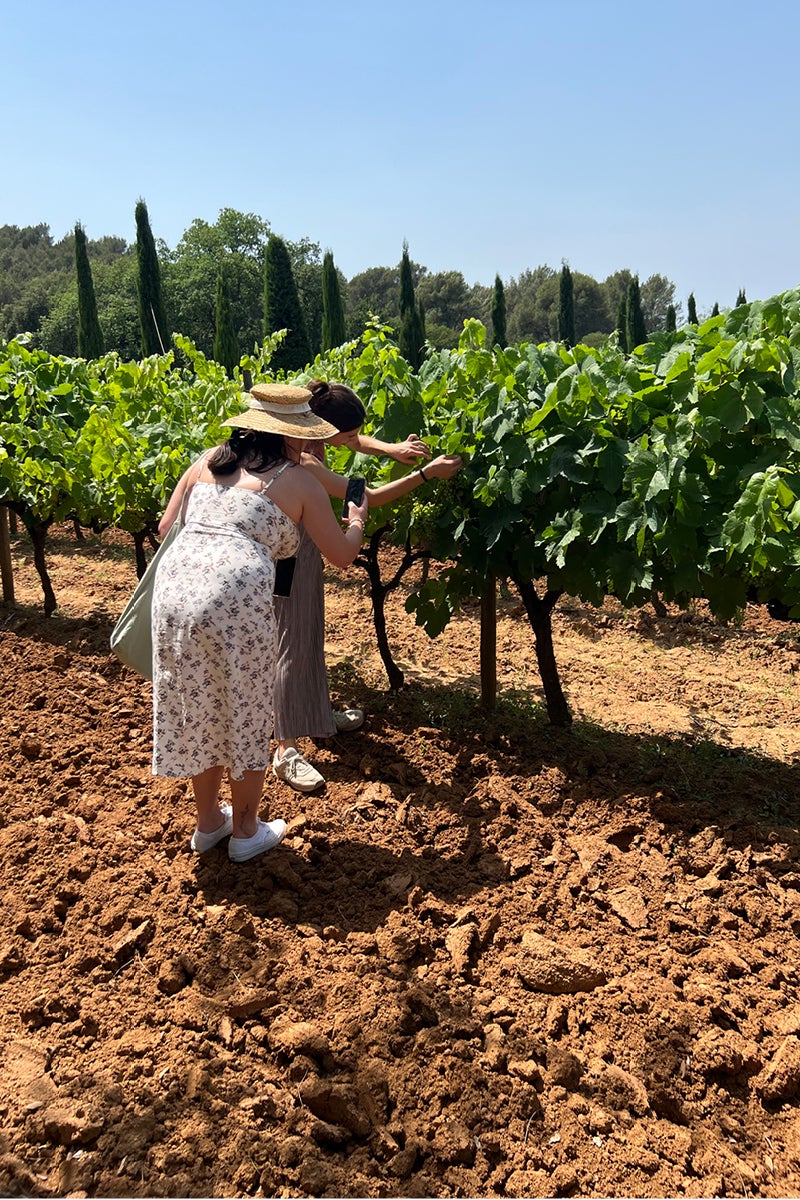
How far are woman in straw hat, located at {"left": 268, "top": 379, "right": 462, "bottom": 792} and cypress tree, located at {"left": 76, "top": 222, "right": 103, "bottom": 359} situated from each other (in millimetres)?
30080

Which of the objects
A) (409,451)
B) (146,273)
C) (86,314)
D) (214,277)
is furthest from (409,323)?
(409,451)

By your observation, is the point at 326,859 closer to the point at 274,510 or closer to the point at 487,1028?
the point at 487,1028

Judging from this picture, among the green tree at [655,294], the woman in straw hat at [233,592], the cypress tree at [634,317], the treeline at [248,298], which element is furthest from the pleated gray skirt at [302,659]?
the green tree at [655,294]

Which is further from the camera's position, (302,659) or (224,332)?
(224,332)

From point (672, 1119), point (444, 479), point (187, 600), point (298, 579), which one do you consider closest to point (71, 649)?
point (298, 579)

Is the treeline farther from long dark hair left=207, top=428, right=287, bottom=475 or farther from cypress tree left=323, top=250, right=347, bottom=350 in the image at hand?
long dark hair left=207, top=428, right=287, bottom=475

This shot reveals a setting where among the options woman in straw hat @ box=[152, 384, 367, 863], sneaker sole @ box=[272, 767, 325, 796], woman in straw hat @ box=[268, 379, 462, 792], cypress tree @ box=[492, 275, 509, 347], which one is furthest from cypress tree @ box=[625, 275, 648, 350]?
woman in straw hat @ box=[152, 384, 367, 863]

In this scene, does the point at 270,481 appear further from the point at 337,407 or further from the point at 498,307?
the point at 498,307

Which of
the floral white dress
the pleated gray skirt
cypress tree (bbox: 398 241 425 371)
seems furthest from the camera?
cypress tree (bbox: 398 241 425 371)

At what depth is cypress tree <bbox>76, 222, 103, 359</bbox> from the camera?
31.7m

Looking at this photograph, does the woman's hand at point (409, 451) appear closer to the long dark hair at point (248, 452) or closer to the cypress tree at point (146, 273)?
the long dark hair at point (248, 452)

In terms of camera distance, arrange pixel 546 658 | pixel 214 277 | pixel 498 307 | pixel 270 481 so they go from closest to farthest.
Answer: pixel 270 481 → pixel 546 658 → pixel 498 307 → pixel 214 277

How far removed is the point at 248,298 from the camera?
51.0 meters

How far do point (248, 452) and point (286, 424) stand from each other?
0.16 meters
